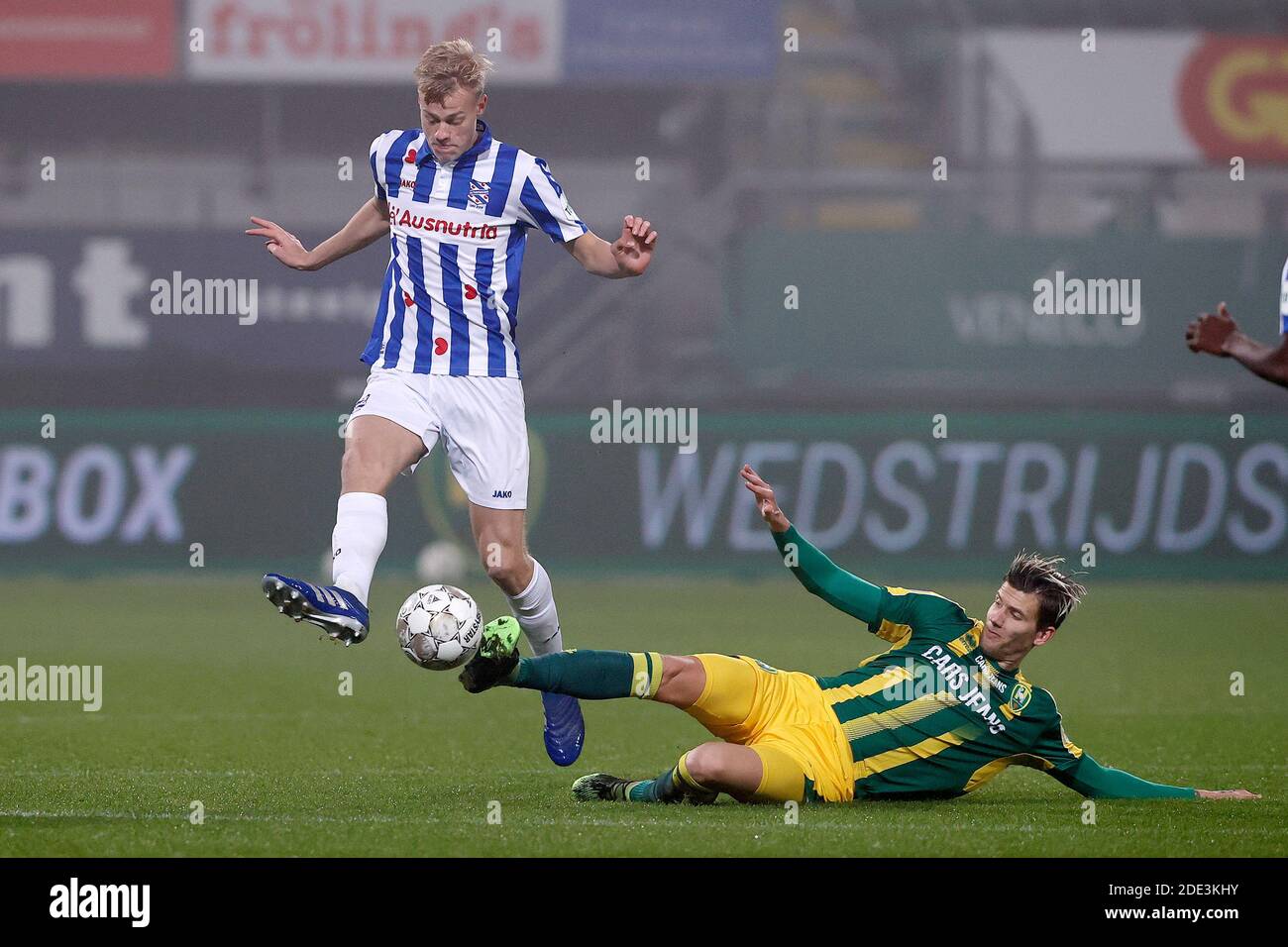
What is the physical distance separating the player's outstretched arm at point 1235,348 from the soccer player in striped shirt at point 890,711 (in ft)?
3.27

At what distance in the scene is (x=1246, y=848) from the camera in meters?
5.15

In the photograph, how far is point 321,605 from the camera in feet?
17.3

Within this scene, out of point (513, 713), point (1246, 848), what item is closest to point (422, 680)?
point (513, 713)

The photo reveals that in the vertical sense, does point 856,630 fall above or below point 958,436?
below

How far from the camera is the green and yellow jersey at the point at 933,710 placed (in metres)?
5.80

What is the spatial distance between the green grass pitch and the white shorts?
105 centimetres

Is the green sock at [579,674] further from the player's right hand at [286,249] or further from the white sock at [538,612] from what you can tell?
the player's right hand at [286,249]

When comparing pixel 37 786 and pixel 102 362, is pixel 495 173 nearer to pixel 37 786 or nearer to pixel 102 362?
pixel 37 786

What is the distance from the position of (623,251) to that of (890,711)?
1.74 metres

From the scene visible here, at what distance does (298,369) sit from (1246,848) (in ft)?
46.9

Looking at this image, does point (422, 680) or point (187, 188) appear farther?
point (187, 188)

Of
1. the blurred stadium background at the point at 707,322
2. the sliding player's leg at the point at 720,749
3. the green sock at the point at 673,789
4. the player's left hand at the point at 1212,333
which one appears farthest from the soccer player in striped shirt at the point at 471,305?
the blurred stadium background at the point at 707,322

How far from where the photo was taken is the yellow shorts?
5.69 metres

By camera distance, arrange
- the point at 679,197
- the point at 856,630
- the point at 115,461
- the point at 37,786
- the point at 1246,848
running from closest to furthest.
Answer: the point at 1246,848 → the point at 37,786 → the point at 856,630 → the point at 115,461 → the point at 679,197
